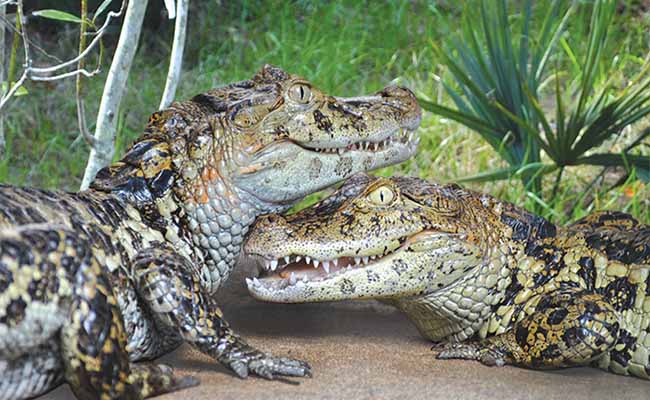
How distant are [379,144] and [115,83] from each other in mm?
1464

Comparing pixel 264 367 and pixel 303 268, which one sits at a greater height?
pixel 303 268

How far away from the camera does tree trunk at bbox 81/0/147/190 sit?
178 inches

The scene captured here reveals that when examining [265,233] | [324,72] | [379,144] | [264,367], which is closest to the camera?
[264,367]

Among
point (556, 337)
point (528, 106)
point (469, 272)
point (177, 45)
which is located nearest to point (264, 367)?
point (469, 272)

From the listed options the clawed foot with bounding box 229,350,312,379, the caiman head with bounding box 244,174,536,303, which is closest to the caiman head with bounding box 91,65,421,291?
the caiman head with bounding box 244,174,536,303

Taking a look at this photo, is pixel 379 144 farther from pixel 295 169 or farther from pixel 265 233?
pixel 265 233

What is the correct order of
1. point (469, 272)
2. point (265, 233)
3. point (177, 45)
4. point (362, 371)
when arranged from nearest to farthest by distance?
point (362, 371), point (265, 233), point (469, 272), point (177, 45)

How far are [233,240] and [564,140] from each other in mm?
2360

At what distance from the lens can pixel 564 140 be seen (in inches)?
209

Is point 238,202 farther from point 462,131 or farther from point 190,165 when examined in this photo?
point 462,131

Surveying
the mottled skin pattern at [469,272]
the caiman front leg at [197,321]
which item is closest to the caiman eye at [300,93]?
the mottled skin pattern at [469,272]

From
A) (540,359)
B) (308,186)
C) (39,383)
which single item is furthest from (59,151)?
(540,359)

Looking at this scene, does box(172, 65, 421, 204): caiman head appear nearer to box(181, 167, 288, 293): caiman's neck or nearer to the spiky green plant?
box(181, 167, 288, 293): caiman's neck

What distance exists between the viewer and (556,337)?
3.44 meters
